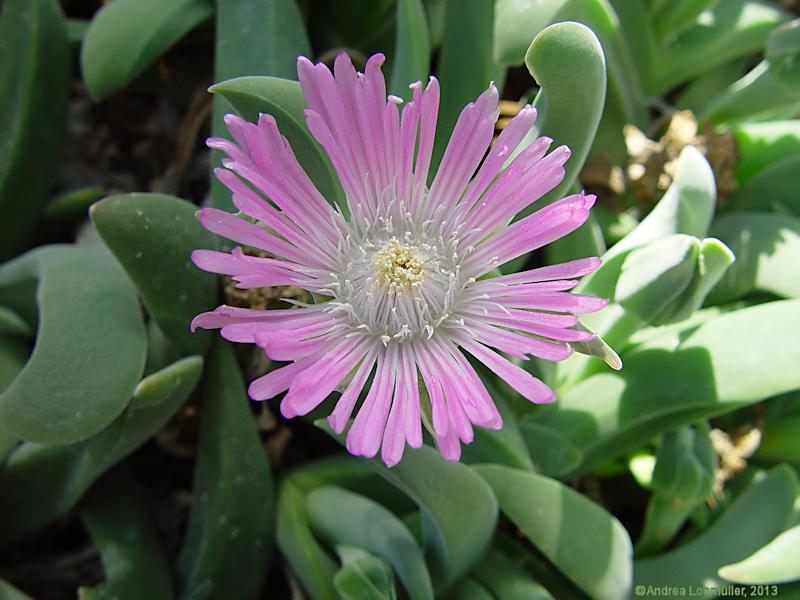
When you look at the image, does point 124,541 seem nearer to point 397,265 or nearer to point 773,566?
point 397,265

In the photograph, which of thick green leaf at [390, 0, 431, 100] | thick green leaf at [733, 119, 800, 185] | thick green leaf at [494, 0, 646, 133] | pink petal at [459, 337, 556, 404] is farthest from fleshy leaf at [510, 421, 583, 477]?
thick green leaf at [733, 119, 800, 185]

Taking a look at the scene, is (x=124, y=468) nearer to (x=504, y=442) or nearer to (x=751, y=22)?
(x=504, y=442)

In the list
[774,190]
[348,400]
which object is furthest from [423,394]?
[774,190]

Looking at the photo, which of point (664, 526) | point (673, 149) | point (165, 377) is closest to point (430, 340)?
point (165, 377)

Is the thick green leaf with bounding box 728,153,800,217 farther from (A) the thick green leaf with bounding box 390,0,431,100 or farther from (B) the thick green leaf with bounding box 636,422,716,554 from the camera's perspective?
(A) the thick green leaf with bounding box 390,0,431,100

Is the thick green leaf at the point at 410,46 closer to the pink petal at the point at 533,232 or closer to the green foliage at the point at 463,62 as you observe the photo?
the green foliage at the point at 463,62

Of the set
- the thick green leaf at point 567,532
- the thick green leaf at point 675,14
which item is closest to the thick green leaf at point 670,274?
the thick green leaf at point 567,532
